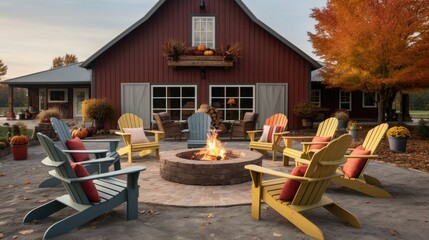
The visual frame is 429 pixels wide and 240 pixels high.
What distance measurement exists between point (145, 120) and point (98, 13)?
6114 mm

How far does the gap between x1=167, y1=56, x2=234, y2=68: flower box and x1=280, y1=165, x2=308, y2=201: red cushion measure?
883 cm

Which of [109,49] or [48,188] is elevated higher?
[109,49]

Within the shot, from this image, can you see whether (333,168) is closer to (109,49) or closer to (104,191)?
(104,191)

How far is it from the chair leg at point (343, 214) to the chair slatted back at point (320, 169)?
0.73 feet

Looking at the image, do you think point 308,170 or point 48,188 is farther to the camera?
point 48,188

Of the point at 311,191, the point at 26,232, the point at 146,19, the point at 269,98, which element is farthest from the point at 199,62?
the point at 26,232

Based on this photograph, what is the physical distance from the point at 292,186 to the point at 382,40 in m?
8.27

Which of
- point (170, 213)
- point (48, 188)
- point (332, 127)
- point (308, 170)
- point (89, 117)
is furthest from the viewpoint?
point (89, 117)

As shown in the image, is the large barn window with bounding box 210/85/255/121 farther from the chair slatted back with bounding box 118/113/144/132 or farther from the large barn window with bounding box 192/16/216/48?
the chair slatted back with bounding box 118/113/144/132

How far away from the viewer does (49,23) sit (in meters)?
15.4

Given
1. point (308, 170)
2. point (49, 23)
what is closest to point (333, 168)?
point (308, 170)

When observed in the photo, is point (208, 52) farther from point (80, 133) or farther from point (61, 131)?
point (61, 131)

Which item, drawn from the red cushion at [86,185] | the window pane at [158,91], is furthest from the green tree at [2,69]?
the red cushion at [86,185]

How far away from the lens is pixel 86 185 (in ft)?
9.78
